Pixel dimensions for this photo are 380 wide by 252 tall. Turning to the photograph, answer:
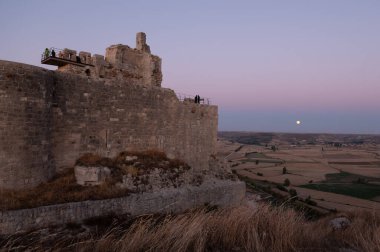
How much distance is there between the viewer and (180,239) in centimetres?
422

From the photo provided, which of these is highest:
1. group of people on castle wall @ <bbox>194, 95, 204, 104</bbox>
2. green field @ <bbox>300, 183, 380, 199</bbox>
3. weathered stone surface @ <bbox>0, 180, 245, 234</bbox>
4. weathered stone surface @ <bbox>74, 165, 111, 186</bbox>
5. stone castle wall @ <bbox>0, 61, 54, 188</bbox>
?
group of people on castle wall @ <bbox>194, 95, 204, 104</bbox>

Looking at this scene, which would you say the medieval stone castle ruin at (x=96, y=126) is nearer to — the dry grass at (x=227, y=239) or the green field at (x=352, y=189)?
the dry grass at (x=227, y=239)

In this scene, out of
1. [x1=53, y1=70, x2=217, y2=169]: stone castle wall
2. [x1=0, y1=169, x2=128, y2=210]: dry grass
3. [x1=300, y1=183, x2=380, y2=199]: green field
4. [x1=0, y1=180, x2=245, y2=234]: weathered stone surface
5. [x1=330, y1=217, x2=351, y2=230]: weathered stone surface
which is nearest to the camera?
[x1=330, y1=217, x2=351, y2=230]: weathered stone surface

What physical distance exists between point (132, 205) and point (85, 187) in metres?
1.91

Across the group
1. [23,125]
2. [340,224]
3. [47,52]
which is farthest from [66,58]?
[340,224]

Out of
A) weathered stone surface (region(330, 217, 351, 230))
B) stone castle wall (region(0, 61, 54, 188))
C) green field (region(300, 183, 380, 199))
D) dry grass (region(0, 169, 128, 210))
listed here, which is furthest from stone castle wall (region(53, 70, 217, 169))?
green field (region(300, 183, 380, 199))

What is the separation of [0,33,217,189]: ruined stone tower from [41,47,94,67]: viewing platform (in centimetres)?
5

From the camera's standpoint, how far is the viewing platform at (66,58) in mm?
16109

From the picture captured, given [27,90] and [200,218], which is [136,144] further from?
[200,218]

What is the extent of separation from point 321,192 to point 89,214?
121 feet

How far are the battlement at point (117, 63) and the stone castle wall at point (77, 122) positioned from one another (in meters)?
1.32

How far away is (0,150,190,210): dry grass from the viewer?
10.2m

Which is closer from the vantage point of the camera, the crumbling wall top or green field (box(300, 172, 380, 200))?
the crumbling wall top

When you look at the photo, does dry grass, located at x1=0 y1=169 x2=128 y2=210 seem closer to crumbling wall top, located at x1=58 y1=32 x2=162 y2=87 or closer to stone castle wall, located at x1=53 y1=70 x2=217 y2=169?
stone castle wall, located at x1=53 y1=70 x2=217 y2=169
